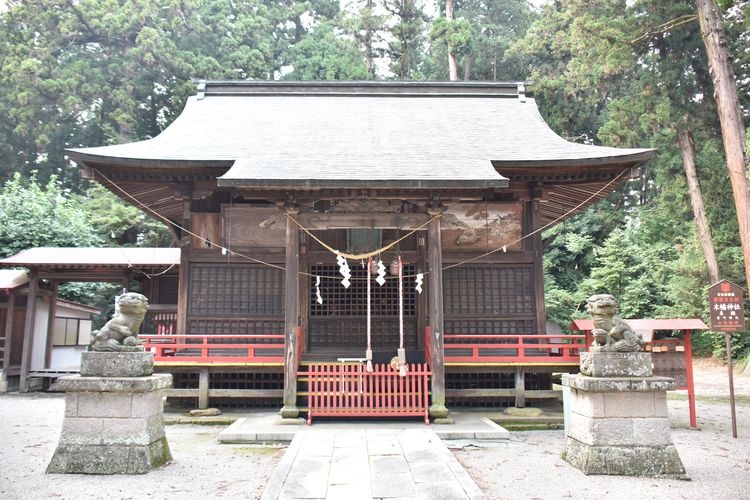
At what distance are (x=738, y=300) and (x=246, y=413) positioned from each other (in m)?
8.77

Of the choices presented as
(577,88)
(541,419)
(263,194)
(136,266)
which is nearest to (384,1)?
(577,88)

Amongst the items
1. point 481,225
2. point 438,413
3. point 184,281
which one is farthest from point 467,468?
point 184,281

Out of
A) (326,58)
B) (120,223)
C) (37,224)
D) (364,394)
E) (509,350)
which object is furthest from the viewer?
(326,58)

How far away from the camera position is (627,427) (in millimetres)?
5543

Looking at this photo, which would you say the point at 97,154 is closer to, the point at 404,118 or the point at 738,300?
the point at 404,118

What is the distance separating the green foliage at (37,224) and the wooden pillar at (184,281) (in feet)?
36.1

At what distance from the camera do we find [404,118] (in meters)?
12.9

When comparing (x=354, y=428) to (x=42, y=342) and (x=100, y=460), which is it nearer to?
(x=100, y=460)

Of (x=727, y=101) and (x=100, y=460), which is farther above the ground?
(x=727, y=101)

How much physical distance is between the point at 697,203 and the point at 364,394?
16623 millimetres

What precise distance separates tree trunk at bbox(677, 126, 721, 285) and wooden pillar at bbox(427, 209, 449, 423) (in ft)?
47.9

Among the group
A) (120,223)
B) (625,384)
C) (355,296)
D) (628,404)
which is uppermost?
(120,223)

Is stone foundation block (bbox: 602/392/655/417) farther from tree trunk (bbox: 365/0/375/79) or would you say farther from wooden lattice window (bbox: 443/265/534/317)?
tree trunk (bbox: 365/0/375/79)

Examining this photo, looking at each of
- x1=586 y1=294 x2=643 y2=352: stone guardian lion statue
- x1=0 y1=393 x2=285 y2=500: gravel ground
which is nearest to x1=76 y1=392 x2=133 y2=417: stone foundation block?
x1=0 y1=393 x2=285 y2=500: gravel ground
